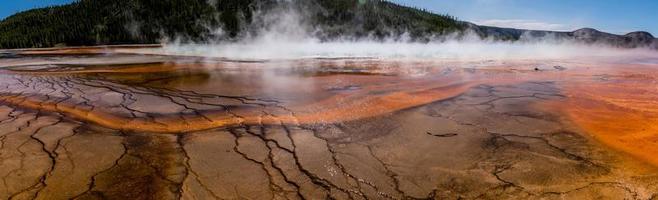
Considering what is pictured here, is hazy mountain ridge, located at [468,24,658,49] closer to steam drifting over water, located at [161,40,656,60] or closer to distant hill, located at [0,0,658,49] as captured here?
distant hill, located at [0,0,658,49]

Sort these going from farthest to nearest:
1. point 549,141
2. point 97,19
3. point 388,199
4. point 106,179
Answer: point 97,19 → point 549,141 → point 106,179 → point 388,199

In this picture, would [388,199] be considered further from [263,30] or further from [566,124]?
[263,30]

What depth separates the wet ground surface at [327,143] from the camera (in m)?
3.04

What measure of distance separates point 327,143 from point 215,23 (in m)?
52.6

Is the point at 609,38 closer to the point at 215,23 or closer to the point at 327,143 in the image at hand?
the point at 215,23

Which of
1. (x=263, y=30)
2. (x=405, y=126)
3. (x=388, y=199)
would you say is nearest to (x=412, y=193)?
(x=388, y=199)

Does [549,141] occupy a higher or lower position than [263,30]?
lower

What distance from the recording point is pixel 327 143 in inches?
160

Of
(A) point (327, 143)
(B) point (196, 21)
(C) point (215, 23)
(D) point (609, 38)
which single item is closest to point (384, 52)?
(A) point (327, 143)

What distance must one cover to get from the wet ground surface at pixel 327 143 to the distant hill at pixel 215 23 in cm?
4241

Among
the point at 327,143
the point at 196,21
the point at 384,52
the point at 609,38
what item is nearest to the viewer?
the point at 327,143

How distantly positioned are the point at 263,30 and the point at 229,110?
48.1 metres

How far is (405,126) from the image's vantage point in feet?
15.4

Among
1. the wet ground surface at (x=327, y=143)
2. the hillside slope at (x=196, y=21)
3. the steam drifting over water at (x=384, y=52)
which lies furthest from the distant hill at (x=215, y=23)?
the wet ground surface at (x=327, y=143)
